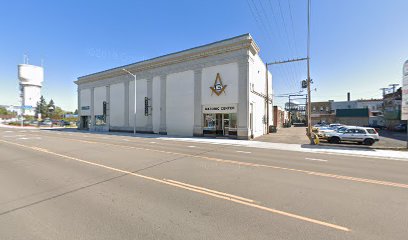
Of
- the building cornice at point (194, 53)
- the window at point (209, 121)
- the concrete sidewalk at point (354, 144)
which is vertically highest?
the building cornice at point (194, 53)

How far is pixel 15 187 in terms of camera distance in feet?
18.3

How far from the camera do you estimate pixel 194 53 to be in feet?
81.6

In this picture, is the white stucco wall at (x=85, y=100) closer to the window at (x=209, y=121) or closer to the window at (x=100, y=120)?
the window at (x=100, y=120)

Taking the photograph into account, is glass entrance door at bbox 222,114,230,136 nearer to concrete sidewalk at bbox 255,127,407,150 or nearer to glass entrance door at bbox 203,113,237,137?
glass entrance door at bbox 203,113,237,137

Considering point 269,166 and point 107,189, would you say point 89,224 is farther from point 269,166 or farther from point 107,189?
point 269,166

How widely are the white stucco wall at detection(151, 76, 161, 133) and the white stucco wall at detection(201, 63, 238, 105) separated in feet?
25.9

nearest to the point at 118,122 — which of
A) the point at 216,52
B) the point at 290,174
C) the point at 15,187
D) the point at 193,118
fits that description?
the point at 193,118

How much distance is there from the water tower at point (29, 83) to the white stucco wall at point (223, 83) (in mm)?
96439

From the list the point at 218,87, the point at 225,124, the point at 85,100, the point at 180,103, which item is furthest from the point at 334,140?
the point at 85,100

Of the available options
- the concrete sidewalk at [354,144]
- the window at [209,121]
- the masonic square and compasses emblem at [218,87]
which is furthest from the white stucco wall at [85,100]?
the concrete sidewalk at [354,144]

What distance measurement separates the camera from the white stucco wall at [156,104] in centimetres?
2839

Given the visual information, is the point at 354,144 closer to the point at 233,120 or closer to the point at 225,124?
the point at 233,120

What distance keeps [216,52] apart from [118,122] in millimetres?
21566

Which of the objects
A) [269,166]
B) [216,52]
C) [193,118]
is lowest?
[269,166]
